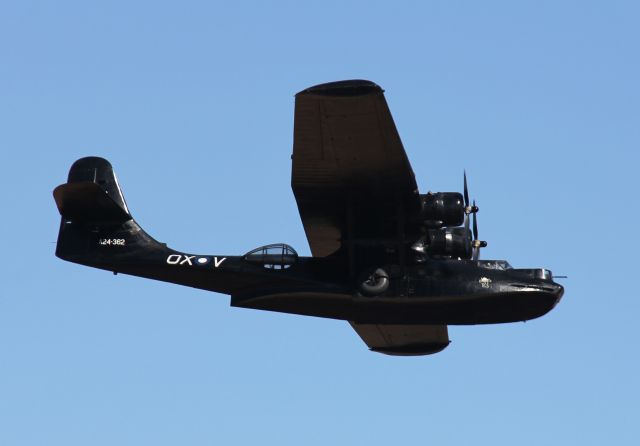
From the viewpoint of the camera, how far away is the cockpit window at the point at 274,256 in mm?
26953

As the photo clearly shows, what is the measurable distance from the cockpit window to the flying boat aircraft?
22mm

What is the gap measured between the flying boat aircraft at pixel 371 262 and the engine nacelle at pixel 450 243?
0.09 ft

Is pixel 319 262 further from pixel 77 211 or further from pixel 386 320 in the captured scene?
pixel 77 211

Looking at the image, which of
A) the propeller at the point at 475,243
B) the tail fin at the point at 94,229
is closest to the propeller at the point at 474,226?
the propeller at the point at 475,243

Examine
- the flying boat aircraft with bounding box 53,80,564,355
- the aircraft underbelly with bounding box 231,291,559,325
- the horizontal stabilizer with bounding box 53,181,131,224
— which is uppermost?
the horizontal stabilizer with bounding box 53,181,131,224

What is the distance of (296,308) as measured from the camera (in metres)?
26.8

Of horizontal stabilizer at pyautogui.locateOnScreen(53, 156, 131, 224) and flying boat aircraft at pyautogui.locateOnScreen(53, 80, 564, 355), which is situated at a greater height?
horizontal stabilizer at pyautogui.locateOnScreen(53, 156, 131, 224)

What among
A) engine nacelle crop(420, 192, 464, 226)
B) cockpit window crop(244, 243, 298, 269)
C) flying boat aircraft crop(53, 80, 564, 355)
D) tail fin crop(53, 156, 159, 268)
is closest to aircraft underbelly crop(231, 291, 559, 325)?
flying boat aircraft crop(53, 80, 564, 355)

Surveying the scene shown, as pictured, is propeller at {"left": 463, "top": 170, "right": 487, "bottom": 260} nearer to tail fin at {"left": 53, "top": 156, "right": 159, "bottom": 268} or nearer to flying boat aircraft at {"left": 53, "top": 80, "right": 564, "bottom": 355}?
flying boat aircraft at {"left": 53, "top": 80, "right": 564, "bottom": 355}

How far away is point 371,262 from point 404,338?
4.89 m

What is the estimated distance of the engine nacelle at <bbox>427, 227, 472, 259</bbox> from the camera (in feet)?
88.4

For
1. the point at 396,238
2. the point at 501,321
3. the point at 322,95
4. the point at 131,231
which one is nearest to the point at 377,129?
the point at 322,95

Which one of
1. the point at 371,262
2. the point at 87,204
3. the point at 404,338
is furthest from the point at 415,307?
the point at 87,204

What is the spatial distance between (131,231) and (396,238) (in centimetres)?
645
